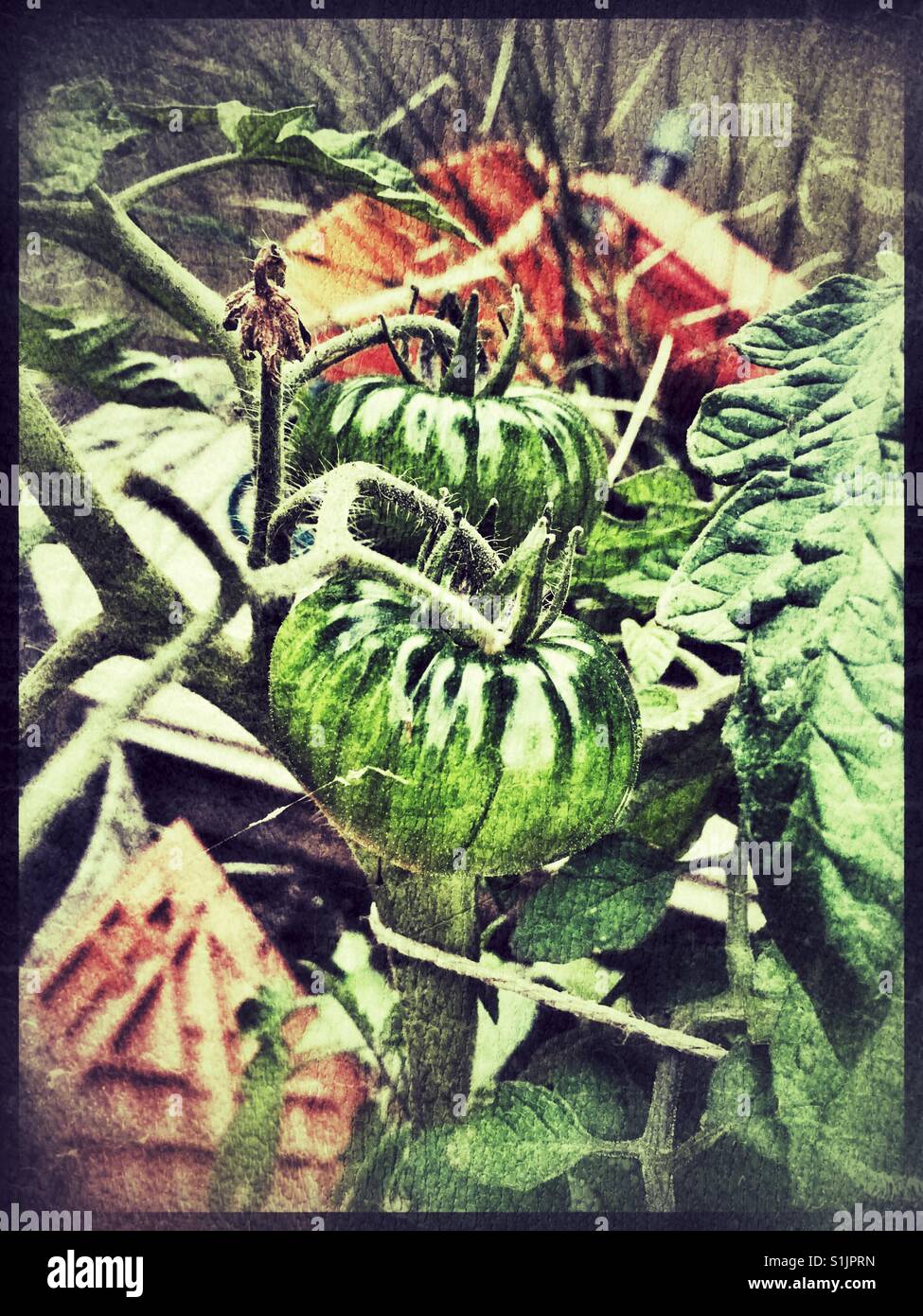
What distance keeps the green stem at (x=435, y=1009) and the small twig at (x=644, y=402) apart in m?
0.37

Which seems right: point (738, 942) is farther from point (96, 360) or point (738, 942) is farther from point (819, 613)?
point (96, 360)

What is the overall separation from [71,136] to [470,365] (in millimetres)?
370

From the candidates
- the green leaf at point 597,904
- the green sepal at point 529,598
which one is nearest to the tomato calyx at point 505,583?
the green sepal at point 529,598

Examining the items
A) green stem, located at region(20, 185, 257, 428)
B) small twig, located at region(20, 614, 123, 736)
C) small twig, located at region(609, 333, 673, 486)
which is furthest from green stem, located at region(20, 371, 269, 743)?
small twig, located at region(609, 333, 673, 486)

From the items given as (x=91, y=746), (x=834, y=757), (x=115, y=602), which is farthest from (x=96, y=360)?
(x=834, y=757)

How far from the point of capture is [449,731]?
2.63 feet

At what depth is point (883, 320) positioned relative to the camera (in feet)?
3.08

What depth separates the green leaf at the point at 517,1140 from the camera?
0.95m

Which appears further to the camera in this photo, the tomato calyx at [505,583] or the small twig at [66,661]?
the small twig at [66,661]

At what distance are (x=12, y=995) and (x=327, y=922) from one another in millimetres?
256

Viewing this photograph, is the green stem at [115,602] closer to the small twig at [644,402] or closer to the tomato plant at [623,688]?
the tomato plant at [623,688]
